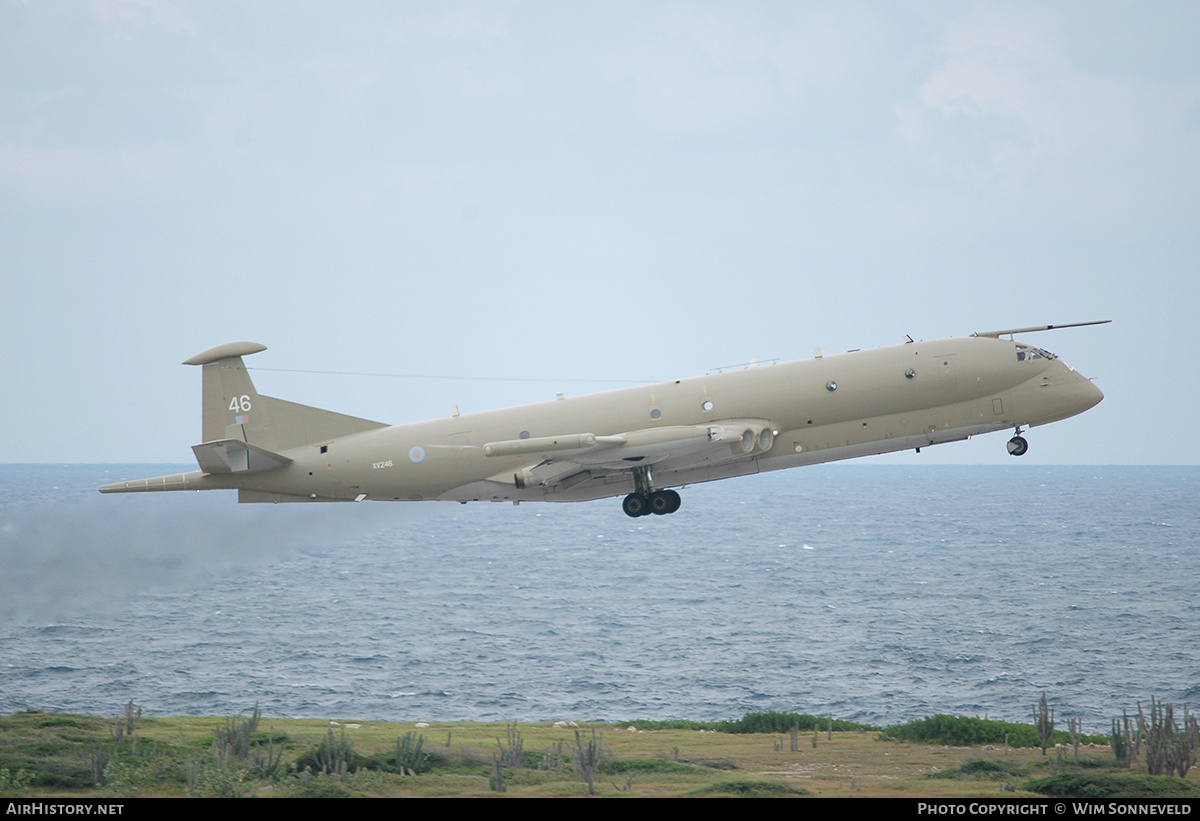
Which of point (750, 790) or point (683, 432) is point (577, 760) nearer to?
point (750, 790)

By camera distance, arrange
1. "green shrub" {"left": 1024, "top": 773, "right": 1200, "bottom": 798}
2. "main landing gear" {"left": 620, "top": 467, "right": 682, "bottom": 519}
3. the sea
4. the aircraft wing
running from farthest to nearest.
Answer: the sea < "green shrub" {"left": 1024, "top": 773, "right": 1200, "bottom": 798} < "main landing gear" {"left": 620, "top": 467, "right": 682, "bottom": 519} < the aircraft wing

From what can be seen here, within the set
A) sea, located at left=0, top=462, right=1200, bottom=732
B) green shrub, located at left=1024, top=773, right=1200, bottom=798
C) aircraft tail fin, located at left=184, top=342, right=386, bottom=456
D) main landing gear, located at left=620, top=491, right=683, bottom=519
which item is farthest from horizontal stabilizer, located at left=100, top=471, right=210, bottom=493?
green shrub, located at left=1024, top=773, right=1200, bottom=798

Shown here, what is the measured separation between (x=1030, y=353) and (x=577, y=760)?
79.2 feet

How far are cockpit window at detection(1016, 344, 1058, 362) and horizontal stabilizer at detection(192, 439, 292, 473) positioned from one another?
24.2 m

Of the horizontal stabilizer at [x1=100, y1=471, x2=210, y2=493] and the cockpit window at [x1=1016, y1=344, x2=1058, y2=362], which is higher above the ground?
the cockpit window at [x1=1016, y1=344, x2=1058, y2=362]

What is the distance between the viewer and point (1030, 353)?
35062 mm

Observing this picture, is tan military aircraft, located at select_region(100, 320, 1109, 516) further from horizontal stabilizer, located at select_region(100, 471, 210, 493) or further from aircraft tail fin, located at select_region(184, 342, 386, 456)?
aircraft tail fin, located at select_region(184, 342, 386, 456)

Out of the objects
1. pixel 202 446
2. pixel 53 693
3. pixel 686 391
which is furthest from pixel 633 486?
pixel 53 693

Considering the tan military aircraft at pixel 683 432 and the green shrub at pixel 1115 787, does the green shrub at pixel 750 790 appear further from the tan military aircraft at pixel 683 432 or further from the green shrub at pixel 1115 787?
the tan military aircraft at pixel 683 432

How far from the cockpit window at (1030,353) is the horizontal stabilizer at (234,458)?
24170 millimetres

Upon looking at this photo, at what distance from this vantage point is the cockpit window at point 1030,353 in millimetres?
34938

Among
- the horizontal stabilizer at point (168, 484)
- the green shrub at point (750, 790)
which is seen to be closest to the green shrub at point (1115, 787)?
the green shrub at point (750, 790)

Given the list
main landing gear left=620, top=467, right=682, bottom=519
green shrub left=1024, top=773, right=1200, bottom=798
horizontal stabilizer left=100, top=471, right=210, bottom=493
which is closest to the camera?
main landing gear left=620, top=467, right=682, bottom=519

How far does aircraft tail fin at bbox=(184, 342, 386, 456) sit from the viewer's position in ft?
121
